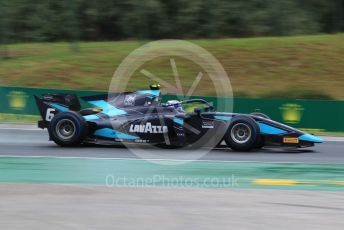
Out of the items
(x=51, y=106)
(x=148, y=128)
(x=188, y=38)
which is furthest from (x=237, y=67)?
(x=148, y=128)

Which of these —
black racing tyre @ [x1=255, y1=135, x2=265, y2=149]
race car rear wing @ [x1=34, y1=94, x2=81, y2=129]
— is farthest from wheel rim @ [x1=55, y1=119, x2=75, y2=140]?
black racing tyre @ [x1=255, y1=135, x2=265, y2=149]

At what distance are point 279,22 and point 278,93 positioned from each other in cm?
1914

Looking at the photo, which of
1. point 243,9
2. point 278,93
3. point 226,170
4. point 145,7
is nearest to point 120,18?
point 145,7

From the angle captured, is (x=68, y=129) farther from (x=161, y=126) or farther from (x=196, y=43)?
(x=196, y=43)

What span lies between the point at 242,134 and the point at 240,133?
45 mm

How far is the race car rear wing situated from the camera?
1300 cm

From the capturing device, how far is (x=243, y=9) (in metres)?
42.9

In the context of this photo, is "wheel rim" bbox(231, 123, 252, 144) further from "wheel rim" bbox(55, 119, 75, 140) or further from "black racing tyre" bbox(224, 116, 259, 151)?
"wheel rim" bbox(55, 119, 75, 140)

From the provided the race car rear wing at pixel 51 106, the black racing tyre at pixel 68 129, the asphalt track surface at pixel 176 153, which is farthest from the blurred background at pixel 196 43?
the black racing tyre at pixel 68 129

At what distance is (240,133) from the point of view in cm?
1208

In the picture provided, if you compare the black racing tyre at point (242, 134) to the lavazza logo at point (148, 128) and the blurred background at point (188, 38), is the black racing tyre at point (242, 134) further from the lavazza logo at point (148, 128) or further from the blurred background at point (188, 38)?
the blurred background at point (188, 38)

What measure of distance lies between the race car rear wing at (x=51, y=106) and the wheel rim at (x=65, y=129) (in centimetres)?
57

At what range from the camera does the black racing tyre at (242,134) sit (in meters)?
11.8

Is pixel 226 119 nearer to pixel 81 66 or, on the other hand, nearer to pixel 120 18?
pixel 81 66
